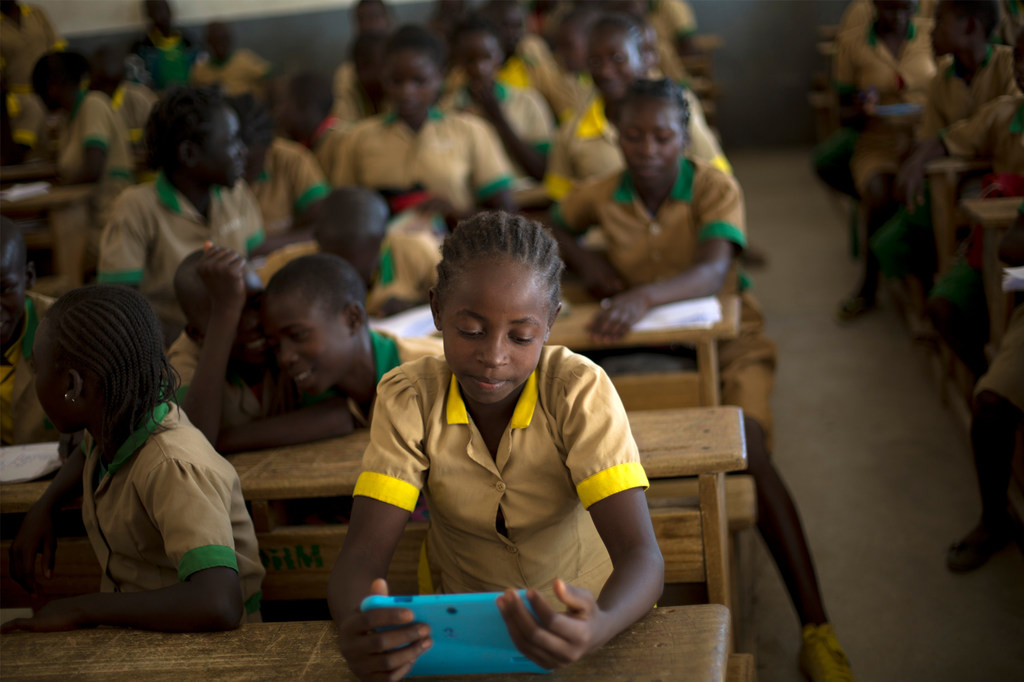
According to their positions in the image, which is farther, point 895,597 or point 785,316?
point 785,316

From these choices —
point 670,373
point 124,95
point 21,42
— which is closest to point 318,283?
point 670,373

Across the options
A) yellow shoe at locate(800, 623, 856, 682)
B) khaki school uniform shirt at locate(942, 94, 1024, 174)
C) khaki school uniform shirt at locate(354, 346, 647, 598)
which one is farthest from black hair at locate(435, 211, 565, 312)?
khaki school uniform shirt at locate(942, 94, 1024, 174)

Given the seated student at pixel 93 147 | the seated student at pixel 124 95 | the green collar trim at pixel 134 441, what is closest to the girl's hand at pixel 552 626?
the green collar trim at pixel 134 441

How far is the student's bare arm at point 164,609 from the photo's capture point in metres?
1.23

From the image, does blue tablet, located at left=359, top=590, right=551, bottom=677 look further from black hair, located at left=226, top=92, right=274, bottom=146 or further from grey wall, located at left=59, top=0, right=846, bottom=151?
grey wall, located at left=59, top=0, right=846, bottom=151

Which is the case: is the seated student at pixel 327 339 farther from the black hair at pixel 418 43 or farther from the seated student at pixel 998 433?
the black hair at pixel 418 43

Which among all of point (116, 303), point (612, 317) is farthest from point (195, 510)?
point (612, 317)

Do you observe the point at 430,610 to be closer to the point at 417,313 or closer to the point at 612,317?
the point at 612,317

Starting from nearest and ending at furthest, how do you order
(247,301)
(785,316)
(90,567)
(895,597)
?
(90,567), (247,301), (895,597), (785,316)

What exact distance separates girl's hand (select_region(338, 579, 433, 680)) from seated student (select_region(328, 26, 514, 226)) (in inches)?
99.8

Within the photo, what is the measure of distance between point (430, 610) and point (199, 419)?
3.09 ft

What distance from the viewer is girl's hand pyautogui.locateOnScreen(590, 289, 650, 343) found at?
83.9 inches

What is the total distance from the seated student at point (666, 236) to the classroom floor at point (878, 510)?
0.32 meters

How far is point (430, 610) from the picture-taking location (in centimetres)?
93
